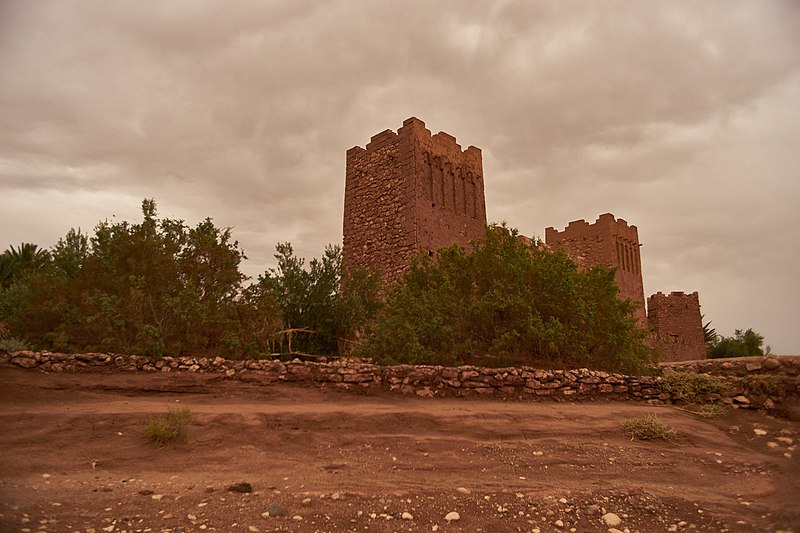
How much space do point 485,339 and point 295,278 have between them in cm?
635

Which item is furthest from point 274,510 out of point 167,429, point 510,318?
point 510,318

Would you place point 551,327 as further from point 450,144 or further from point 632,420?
point 450,144

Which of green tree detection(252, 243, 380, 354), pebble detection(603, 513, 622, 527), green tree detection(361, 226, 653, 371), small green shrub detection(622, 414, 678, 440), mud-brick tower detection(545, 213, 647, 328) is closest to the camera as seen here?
pebble detection(603, 513, 622, 527)

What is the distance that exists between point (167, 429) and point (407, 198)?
421 inches

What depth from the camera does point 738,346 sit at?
Answer: 3372 cm

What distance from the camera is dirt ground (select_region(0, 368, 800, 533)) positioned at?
4449 mm

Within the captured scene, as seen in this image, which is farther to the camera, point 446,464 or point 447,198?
point 447,198

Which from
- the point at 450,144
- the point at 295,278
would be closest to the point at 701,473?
the point at 295,278

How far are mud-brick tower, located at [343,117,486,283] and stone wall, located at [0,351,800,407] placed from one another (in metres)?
6.30

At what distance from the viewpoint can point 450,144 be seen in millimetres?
17359

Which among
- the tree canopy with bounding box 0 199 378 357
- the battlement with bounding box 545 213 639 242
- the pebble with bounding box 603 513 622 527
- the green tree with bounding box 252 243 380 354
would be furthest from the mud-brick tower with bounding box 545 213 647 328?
the pebble with bounding box 603 513 622 527

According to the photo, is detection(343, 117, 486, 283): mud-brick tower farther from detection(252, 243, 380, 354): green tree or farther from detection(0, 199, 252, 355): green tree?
detection(0, 199, 252, 355): green tree

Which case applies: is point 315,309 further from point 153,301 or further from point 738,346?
point 738,346

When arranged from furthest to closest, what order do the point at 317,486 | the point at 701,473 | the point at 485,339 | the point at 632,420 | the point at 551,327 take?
the point at 485,339
the point at 551,327
the point at 632,420
the point at 701,473
the point at 317,486
